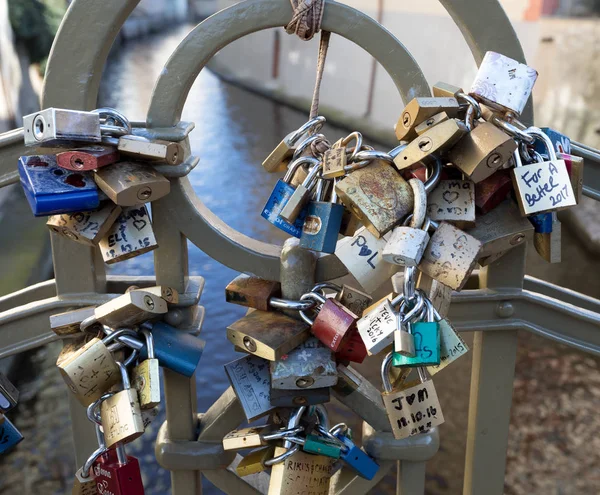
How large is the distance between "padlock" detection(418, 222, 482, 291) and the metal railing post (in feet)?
0.53

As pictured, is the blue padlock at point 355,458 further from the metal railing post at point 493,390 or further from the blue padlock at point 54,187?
the blue padlock at point 54,187

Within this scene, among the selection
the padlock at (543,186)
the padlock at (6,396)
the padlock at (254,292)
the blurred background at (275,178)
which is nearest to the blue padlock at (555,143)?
the padlock at (543,186)

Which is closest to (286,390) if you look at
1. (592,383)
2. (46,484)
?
(46,484)

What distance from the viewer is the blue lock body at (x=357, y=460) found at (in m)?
0.57

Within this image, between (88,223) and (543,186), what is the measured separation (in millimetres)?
349

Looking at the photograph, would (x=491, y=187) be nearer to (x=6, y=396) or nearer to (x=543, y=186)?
(x=543, y=186)

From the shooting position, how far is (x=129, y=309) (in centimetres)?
49

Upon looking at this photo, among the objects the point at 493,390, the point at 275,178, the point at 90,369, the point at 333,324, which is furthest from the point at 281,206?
the point at 275,178

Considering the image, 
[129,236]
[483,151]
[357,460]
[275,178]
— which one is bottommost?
[275,178]

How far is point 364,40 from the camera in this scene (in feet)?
1.59

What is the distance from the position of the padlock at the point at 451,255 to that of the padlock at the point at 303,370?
13cm

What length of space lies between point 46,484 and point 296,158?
1.86 meters

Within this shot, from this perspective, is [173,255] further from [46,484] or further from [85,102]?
[46,484]

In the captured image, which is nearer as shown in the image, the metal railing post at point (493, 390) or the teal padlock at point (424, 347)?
the teal padlock at point (424, 347)
